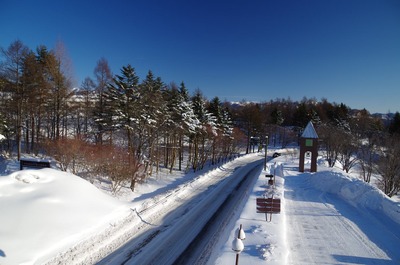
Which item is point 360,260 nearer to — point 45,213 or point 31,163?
point 45,213

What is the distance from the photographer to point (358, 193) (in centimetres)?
1474

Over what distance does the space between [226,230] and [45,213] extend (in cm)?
745

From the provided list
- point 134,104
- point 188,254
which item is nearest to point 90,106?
point 134,104

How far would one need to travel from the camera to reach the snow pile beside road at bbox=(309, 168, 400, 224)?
12.2m

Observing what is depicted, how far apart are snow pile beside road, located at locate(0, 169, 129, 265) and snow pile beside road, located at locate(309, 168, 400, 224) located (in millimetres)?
12787

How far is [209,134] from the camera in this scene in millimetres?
35875

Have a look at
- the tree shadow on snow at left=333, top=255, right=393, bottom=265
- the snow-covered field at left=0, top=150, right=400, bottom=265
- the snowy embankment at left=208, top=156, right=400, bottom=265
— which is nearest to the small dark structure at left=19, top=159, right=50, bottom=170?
the snow-covered field at left=0, top=150, right=400, bottom=265

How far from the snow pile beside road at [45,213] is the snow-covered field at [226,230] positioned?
0.08ft

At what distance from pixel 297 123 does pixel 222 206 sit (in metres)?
68.4

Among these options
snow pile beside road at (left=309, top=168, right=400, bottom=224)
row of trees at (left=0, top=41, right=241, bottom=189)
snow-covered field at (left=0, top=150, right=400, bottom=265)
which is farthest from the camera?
row of trees at (left=0, top=41, right=241, bottom=189)

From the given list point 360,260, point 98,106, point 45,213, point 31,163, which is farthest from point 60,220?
point 98,106

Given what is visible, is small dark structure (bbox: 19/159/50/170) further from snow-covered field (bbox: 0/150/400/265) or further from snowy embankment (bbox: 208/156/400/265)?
snowy embankment (bbox: 208/156/400/265)

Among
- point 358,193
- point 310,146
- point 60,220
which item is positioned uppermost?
point 310,146

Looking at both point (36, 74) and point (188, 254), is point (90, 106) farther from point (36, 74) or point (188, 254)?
point (188, 254)
